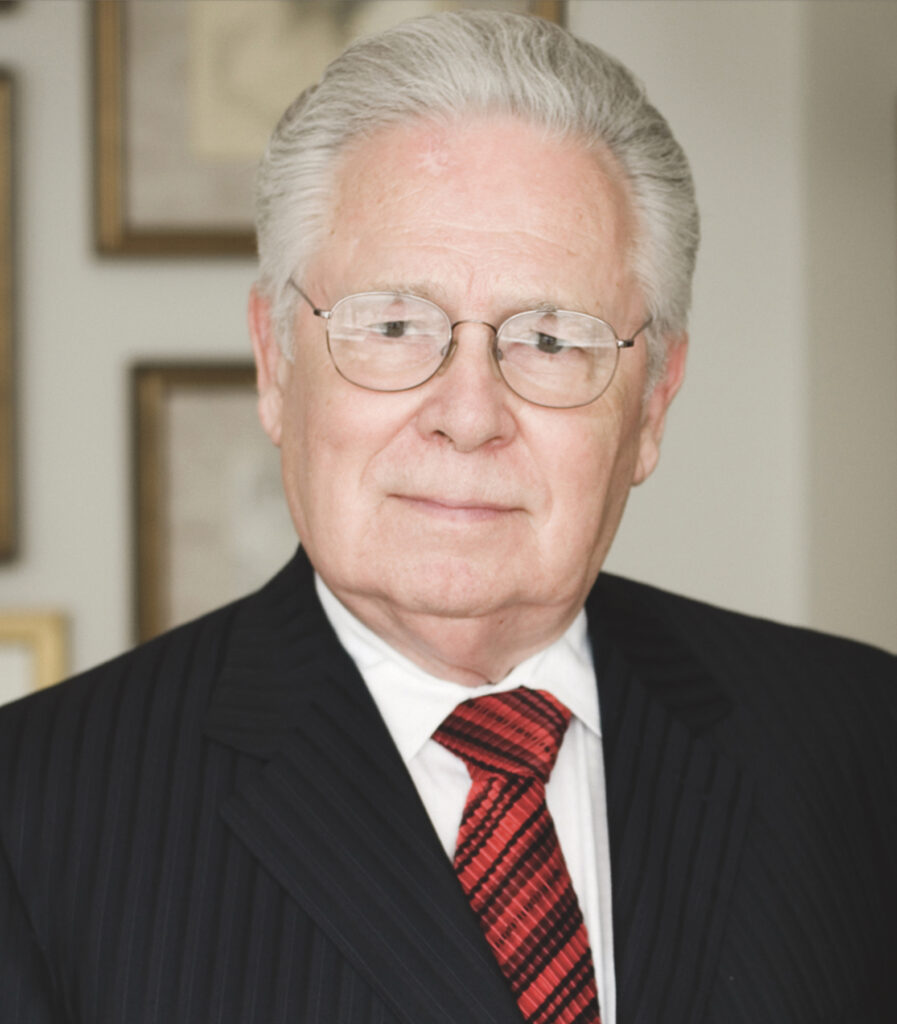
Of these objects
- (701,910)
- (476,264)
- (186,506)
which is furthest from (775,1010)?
(186,506)

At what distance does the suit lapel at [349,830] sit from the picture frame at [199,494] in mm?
973

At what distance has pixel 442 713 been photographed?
129cm

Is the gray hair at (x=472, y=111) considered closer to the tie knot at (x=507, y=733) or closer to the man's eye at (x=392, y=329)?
the man's eye at (x=392, y=329)

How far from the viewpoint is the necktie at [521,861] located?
3.85ft

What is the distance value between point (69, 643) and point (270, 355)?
1.05 m

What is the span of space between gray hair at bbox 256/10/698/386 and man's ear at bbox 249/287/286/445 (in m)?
0.03

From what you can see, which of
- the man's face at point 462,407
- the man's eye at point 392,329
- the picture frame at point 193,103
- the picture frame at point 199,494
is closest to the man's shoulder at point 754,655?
the man's face at point 462,407

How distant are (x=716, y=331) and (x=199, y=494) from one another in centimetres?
94

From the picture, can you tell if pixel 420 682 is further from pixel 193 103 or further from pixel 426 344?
pixel 193 103

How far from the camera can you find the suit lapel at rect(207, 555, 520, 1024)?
3.67ft

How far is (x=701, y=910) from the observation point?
1.25 meters

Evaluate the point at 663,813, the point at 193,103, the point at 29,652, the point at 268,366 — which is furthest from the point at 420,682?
the point at 193,103

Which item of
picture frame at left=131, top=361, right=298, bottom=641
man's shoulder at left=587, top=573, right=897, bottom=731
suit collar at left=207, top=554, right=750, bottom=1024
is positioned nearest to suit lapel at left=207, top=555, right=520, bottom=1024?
suit collar at left=207, top=554, right=750, bottom=1024

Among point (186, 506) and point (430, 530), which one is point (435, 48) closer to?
point (430, 530)
